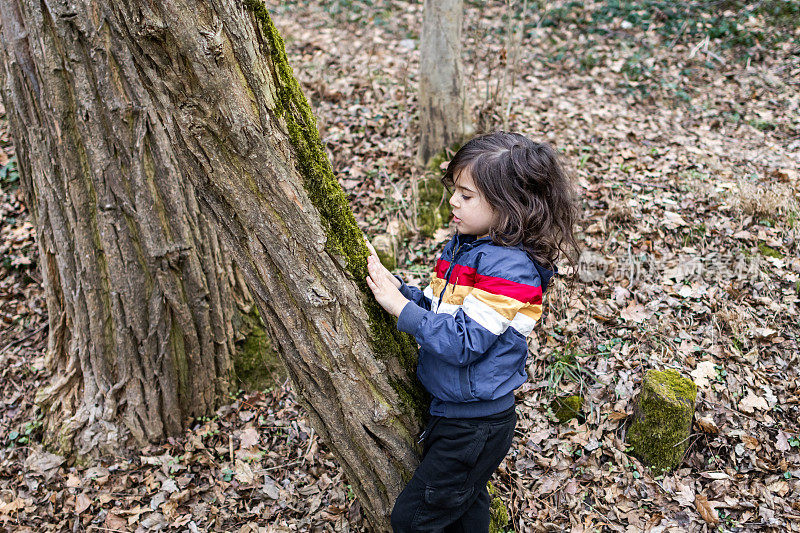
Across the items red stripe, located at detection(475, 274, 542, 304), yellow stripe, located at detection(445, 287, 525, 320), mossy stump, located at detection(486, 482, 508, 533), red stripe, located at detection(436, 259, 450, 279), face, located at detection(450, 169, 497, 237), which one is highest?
face, located at detection(450, 169, 497, 237)

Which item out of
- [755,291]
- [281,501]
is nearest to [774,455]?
[755,291]

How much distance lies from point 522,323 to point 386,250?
272 centimetres

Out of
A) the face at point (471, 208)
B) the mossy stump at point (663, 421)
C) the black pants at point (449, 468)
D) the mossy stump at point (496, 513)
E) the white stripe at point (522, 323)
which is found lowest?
the mossy stump at point (496, 513)

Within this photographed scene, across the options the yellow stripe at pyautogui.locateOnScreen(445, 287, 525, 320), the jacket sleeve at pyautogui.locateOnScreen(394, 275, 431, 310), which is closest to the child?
the yellow stripe at pyautogui.locateOnScreen(445, 287, 525, 320)

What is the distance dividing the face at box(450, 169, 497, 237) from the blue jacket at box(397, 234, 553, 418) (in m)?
0.07

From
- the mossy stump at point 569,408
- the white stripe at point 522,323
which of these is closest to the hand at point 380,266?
the white stripe at point 522,323

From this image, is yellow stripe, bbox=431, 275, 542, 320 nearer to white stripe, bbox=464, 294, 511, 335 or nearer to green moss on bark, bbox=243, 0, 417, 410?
white stripe, bbox=464, 294, 511, 335

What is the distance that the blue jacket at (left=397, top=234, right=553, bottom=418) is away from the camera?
2.11 m

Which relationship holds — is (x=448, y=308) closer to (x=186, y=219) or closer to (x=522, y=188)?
(x=522, y=188)

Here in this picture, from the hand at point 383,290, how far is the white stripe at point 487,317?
282mm

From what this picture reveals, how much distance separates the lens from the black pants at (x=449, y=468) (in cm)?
233

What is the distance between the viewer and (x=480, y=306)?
2148 millimetres

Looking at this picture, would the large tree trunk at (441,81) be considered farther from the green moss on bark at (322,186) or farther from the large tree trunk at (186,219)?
the green moss on bark at (322,186)

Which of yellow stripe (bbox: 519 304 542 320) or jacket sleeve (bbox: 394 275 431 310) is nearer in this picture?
yellow stripe (bbox: 519 304 542 320)
